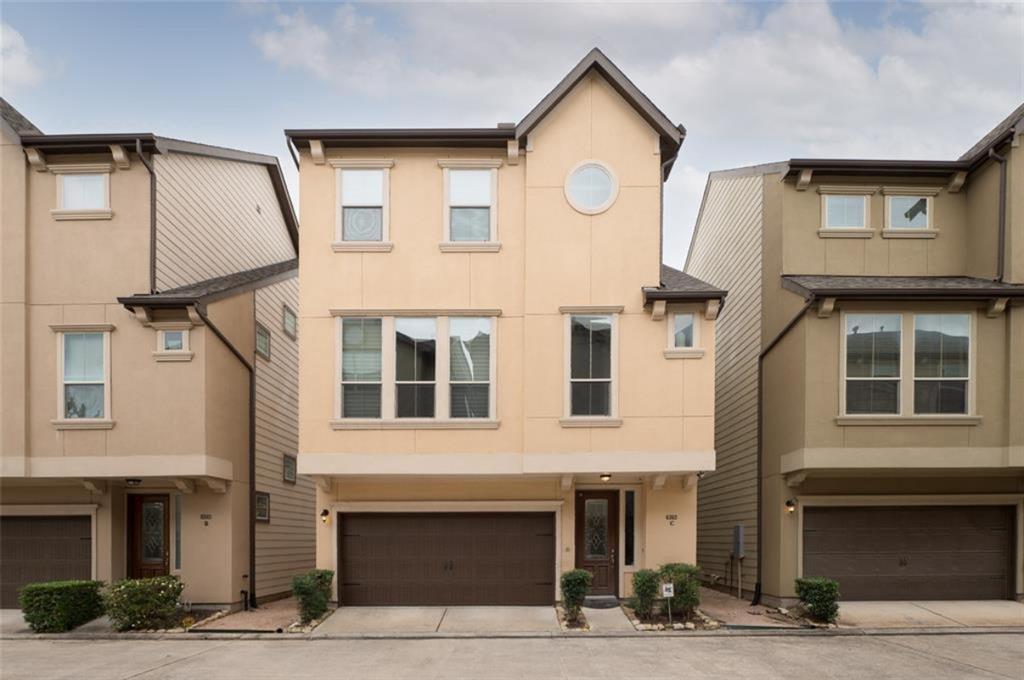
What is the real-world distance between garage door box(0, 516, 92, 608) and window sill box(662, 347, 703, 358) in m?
12.1

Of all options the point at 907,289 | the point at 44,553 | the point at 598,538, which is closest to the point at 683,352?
the point at 598,538

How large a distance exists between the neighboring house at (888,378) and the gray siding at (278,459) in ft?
34.8

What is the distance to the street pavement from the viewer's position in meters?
10.4

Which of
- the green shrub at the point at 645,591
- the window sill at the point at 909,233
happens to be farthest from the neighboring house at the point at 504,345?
the window sill at the point at 909,233

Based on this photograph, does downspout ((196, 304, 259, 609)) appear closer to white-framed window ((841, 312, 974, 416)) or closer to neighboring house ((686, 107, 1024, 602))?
neighboring house ((686, 107, 1024, 602))

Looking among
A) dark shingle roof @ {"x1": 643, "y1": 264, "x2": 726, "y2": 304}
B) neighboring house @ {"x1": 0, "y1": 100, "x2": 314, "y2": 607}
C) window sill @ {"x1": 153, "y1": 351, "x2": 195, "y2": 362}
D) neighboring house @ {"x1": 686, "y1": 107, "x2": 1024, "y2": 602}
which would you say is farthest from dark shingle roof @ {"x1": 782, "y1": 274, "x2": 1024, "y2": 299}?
window sill @ {"x1": 153, "y1": 351, "x2": 195, "y2": 362}

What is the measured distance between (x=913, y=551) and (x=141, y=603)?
49.0 feet

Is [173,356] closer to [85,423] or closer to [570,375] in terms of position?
[85,423]

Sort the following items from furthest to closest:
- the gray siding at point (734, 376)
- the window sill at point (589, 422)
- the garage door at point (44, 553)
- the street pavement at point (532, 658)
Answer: the gray siding at point (734, 376), the garage door at point (44, 553), the window sill at point (589, 422), the street pavement at point (532, 658)

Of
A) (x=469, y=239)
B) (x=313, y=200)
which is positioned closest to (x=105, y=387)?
(x=313, y=200)

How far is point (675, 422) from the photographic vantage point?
14.0m

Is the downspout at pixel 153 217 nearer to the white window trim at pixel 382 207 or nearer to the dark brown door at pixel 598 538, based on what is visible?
the white window trim at pixel 382 207

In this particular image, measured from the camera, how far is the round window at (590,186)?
14453mm

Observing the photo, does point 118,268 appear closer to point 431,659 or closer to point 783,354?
point 431,659
